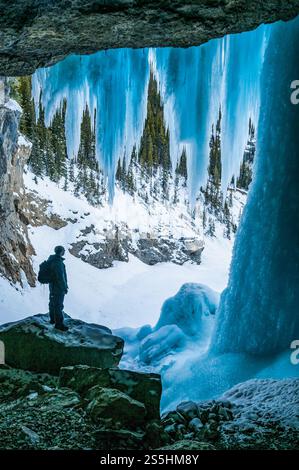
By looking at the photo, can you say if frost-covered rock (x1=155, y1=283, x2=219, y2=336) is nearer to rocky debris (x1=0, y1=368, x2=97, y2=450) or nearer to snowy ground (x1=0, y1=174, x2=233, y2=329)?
snowy ground (x1=0, y1=174, x2=233, y2=329)

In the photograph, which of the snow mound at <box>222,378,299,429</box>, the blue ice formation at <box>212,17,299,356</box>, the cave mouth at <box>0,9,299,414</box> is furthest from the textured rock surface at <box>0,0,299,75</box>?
the snow mound at <box>222,378,299,429</box>

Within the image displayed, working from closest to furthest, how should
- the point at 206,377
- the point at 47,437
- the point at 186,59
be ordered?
1. the point at 47,437
2. the point at 206,377
3. the point at 186,59

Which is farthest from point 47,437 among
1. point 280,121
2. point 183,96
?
point 183,96

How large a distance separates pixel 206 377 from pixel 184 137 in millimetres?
5722

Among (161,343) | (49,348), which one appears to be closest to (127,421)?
(49,348)

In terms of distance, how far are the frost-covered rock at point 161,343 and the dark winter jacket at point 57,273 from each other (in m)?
3.52

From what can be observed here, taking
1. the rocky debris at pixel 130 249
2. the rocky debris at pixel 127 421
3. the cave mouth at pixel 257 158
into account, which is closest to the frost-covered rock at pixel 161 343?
the cave mouth at pixel 257 158

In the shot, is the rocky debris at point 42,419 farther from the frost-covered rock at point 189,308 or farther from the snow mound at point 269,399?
the frost-covered rock at point 189,308

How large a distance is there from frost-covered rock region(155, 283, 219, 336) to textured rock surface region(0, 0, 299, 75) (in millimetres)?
6552

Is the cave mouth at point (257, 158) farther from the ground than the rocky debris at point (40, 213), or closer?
farther from the ground

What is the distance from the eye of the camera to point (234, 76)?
8.84 meters

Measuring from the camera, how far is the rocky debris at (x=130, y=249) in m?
20.2

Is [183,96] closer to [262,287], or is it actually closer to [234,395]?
[262,287]

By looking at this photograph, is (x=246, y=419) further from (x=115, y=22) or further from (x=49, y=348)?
(x=115, y=22)
